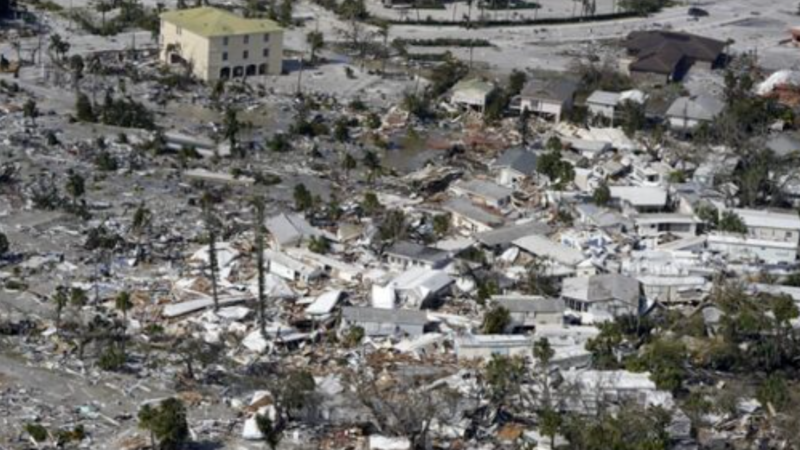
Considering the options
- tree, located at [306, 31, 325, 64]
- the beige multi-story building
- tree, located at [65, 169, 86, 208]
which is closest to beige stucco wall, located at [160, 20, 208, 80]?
the beige multi-story building

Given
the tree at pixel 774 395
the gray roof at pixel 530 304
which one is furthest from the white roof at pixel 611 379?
the gray roof at pixel 530 304

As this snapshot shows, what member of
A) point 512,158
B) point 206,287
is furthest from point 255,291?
point 512,158

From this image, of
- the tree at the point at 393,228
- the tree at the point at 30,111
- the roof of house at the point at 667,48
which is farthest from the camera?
the roof of house at the point at 667,48

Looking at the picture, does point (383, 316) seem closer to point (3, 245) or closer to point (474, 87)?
point (3, 245)

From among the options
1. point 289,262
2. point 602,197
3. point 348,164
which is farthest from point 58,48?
point 602,197

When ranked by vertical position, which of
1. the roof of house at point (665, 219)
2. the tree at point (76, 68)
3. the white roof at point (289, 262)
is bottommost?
the white roof at point (289, 262)

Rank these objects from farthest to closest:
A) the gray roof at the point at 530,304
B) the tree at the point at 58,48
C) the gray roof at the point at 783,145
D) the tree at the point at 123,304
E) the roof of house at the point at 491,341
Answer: the tree at the point at 58,48, the gray roof at the point at 783,145, the gray roof at the point at 530,304, the tree at the point at 123,304, the roof of house at the point at 491,341

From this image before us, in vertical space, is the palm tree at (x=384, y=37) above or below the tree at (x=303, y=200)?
above

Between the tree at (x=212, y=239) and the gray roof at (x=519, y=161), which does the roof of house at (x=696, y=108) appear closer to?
the gray roof at (x=519, y=161)
